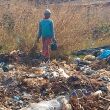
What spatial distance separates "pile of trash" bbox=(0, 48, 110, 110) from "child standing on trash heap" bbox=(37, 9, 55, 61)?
67cm

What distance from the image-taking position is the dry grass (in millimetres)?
12633

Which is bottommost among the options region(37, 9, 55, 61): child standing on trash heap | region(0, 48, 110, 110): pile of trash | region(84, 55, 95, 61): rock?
region(84, 55, 95, 61): rock

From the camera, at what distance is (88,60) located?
12453 millimetres

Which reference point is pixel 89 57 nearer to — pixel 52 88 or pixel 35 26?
pixel 35 26

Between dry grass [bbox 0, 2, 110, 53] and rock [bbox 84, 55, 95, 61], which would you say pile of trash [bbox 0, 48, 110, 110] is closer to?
rock [bbox 84, 55, 95, 61]

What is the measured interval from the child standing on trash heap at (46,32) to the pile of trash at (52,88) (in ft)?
2.19

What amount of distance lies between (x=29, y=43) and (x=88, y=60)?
175 centimetres

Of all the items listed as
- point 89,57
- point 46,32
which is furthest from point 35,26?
point 89,57

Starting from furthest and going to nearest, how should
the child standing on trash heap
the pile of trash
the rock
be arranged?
the rock
the child standing on trash heap
the pile of trash

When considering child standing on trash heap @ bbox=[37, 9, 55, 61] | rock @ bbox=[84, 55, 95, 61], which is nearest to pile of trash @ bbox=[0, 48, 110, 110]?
child standing on trash heap @ bbox=[37, 9, 55, 61]

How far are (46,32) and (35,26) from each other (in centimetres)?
134

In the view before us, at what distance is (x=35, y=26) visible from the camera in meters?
12.7

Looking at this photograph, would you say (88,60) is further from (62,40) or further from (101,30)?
(101,30)

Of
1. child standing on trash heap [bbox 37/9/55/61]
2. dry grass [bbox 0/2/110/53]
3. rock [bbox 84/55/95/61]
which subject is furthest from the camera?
dry grass [bbox 0/2/110/53]
